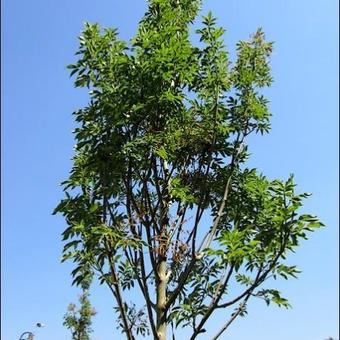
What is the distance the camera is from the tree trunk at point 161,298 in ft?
25.1

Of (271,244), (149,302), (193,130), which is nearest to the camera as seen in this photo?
(271,244)

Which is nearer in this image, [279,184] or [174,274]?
[279,184]

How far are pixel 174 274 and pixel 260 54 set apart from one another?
4.13m

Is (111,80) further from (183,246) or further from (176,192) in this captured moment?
(183,246)

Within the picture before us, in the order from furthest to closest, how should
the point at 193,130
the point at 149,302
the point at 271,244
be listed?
the point at 193,130
the point at 149,302
the point at 271,244

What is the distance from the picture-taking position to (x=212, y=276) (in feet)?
28.4

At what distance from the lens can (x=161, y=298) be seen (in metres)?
7.91

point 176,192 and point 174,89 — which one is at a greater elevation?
point 174,89

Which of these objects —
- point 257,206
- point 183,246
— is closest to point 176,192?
point 183,246

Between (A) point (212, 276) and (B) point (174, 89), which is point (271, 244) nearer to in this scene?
(A) point (212, 276)

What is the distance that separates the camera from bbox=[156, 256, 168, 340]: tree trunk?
7656 mm

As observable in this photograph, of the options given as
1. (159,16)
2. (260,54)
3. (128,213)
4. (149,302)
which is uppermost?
(159,16)

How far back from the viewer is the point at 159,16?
8.95m

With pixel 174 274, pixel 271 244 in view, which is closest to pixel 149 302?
pixel 174 274
